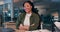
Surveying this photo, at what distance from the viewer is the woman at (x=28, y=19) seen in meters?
1.26

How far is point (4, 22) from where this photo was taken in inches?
53.1

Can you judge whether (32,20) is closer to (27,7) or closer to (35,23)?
(35,23)

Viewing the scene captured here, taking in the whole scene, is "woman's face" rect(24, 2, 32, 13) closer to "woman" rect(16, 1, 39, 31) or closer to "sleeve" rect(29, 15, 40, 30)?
"woman" rect(16, 1, 39, 31)

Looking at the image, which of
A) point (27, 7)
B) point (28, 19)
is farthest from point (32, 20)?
point (27, 7)

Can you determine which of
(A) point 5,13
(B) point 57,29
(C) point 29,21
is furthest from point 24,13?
(B) point 57,29

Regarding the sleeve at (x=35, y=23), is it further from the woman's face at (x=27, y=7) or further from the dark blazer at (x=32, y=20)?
the woman's face at (x=27, y=7)

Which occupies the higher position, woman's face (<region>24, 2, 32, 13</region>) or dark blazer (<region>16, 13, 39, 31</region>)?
woman's face (<region>24, 2, 32, 13</region>)

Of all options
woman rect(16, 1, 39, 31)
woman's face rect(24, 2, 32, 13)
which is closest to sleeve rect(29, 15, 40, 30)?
woman rect(16, 1, 39, 31)

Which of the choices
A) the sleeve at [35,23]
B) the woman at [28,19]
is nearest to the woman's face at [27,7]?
the woman at [28,19]

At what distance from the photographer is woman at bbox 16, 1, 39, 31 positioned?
1.26 meters

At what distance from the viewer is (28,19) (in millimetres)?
1283

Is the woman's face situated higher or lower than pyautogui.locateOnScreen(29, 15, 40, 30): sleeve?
higher

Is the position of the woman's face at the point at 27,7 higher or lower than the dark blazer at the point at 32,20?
higher

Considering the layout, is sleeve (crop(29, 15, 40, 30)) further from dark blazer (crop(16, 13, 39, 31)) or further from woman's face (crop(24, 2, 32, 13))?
woman's face (crop(24, 2, 32, 13))
